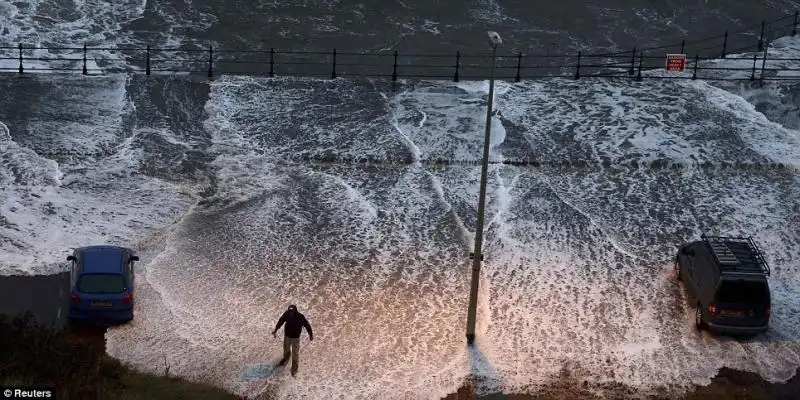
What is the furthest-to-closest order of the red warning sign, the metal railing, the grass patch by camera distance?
1. the metal railing
2. the red warning sign
3. the grass patch

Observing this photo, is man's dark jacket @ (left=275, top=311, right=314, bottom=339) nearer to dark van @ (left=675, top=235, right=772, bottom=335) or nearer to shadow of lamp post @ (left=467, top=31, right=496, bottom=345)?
shadow of lamp post @ (left=467, top=31, right=496, bottom=345)

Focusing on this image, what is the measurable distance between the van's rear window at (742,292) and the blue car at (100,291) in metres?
12.8

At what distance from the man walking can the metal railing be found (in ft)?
63.9

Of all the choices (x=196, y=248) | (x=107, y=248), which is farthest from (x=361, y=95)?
(x=107, y=248)

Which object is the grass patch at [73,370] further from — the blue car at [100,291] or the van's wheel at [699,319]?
the van's wheel at [699,319]

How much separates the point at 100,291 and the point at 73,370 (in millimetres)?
3169

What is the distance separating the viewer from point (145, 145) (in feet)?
115

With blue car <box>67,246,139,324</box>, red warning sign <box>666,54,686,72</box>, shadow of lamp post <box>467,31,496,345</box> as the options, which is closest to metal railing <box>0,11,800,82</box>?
red warning sign <box>666,54,686,72</box>

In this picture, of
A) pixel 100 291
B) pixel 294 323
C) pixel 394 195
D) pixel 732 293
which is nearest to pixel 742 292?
pixel 732 293

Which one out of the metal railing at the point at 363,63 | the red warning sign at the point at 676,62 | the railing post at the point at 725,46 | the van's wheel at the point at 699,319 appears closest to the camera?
the van's wheel at the point at 699,319

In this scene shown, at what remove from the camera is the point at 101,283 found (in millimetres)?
23781

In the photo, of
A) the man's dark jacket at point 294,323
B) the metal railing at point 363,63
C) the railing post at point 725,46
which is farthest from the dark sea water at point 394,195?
the man's dark jacket at point 294,323

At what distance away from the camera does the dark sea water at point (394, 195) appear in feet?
79.0

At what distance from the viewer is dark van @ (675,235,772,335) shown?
2406cm
